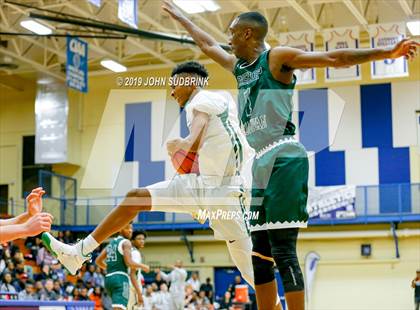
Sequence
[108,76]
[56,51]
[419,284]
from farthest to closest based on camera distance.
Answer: [108,76] → [56,51] → [419,284]

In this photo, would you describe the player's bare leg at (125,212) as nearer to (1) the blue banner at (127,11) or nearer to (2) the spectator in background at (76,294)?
(1) the blue banner at (127,11)

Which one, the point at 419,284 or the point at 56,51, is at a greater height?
the point at 56,51

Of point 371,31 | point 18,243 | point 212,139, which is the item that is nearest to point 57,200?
point 18,243

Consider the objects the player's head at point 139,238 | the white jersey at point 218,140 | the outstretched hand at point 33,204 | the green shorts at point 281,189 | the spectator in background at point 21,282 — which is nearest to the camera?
the outstretched hand at point 33,204

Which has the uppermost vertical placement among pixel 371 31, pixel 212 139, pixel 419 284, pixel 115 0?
pixel 115 0

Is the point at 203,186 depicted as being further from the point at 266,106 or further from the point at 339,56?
the point at 339,56

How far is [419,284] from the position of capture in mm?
23828

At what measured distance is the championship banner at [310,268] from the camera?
2706 centimetres

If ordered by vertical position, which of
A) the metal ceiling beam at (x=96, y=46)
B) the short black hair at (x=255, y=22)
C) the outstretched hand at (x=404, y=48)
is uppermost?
the metal ceiling beam at (x=96, y=46)

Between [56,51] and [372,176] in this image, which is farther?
[56,51]

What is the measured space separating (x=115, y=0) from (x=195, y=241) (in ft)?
33.7

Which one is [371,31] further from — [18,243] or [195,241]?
[18,243]

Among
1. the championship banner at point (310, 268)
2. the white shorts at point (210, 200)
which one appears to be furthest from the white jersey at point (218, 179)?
the championship banner at point (310, 268)

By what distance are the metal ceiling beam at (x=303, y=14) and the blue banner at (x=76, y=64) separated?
22.5 ft
